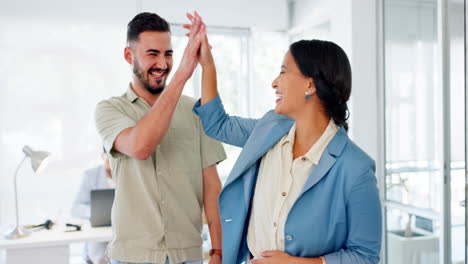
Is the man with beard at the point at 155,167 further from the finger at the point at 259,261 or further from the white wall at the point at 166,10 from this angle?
the white wall at the point at 166,10

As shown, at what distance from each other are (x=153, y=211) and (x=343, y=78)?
82 cm

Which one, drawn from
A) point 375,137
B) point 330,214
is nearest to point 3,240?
point 330,214

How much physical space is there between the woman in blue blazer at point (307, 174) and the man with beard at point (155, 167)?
0.59ft

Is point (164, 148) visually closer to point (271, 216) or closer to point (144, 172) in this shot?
point (144, 172)

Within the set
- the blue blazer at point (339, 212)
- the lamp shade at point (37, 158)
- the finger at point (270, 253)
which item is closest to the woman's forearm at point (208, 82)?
the blue blazer at point (339, 212)

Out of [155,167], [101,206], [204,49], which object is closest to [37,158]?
[101,206]

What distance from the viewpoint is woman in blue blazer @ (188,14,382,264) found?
1272mm

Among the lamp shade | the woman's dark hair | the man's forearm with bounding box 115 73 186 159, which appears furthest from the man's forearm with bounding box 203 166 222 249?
the lamp shade

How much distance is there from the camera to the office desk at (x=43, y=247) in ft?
8.50

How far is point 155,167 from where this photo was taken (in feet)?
5.18

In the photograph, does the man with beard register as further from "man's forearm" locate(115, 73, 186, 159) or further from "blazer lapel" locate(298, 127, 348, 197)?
"blazer lapel" locate(298, 127, 348, 197)

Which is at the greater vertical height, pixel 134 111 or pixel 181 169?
pixel 134 111

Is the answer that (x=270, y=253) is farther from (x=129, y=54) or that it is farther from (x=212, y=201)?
(x=129, y=54)

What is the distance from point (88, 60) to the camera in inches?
178
